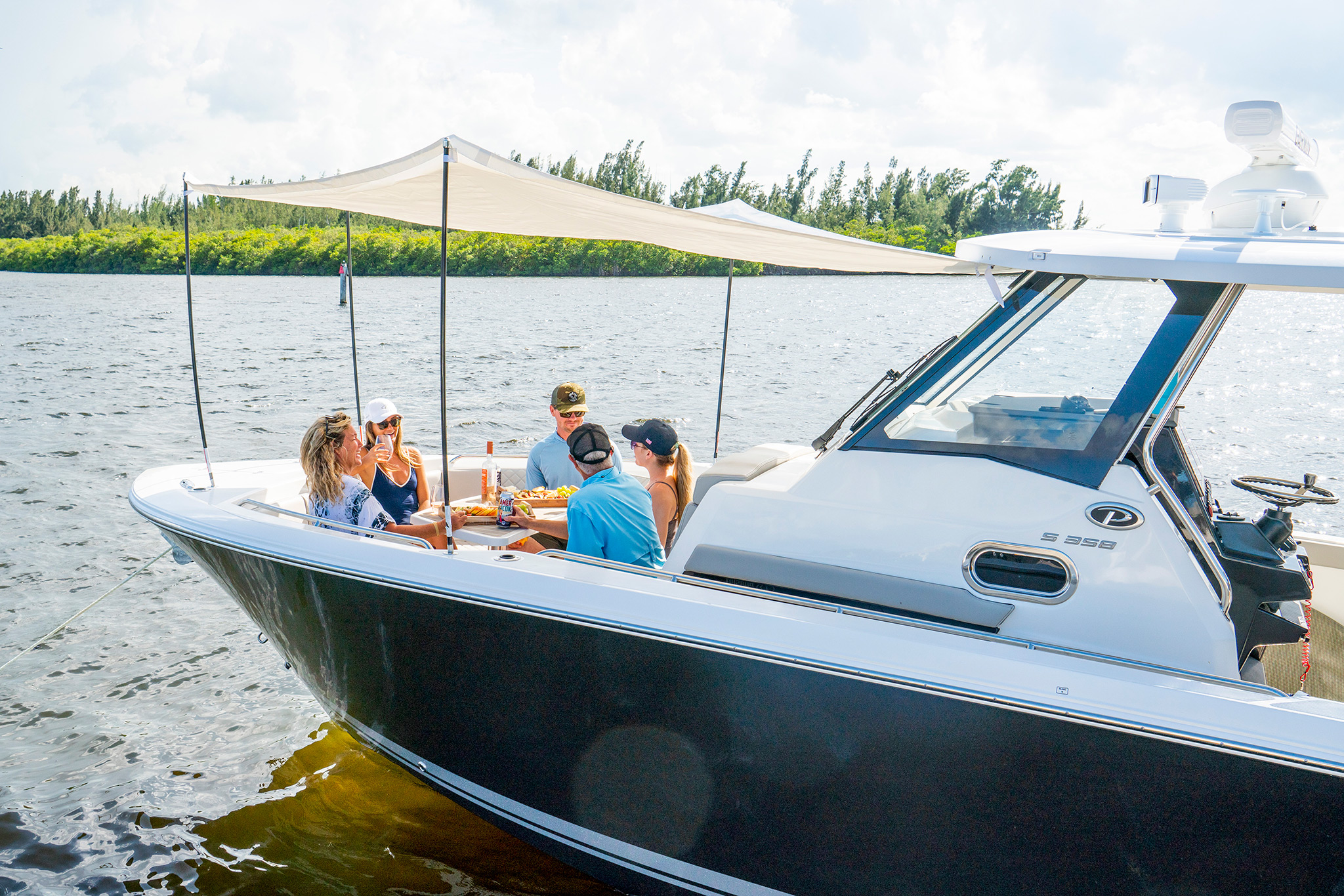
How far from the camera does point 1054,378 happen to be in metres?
2.64

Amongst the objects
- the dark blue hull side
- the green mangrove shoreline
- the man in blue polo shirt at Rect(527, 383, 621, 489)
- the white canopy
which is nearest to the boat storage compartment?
the dark blue hull side

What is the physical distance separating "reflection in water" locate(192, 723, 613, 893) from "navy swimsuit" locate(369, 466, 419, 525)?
109 centimetres

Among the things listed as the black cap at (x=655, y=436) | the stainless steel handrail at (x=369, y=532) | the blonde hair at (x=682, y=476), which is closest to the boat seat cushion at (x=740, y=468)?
the black cap at (x=655, y=436)

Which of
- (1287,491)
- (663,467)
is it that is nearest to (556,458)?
(663,467)

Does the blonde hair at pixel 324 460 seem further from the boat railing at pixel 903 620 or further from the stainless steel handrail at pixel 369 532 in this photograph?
the boat railing at pixel 903 620

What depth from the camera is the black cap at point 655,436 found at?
11.5 feet

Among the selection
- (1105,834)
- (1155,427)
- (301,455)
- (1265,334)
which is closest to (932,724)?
(1105,834)

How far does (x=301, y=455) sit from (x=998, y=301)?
8.92 feet

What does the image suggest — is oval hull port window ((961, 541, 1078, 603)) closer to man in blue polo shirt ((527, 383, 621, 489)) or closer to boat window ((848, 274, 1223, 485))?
boat window ((848, 274, 1223, 485))

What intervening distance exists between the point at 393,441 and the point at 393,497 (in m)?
0.26

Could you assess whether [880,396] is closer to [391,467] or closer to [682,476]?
[682,476]

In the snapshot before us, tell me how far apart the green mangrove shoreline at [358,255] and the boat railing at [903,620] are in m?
37.0

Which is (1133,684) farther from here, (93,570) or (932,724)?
(93,570)

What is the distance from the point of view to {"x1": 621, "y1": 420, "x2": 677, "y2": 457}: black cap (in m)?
3.51
